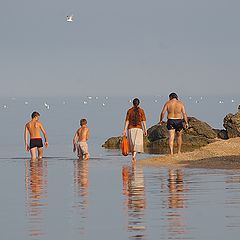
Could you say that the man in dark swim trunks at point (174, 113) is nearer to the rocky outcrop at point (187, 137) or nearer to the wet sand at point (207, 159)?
the wet sand at point (207, 159)

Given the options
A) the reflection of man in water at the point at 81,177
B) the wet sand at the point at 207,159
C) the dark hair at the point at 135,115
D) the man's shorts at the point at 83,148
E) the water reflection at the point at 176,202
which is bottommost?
the water reflection at the point at 176,202

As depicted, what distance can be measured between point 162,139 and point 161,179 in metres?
16.5

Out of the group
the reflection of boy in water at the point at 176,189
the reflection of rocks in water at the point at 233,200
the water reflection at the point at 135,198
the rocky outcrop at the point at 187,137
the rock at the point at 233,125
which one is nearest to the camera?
the water reflection at the point at 135,198

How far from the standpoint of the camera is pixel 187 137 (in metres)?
36.1

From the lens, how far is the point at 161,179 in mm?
20109

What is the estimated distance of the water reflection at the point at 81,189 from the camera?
49.2 ft

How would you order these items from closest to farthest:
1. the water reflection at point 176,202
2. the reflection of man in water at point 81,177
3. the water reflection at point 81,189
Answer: the water reflection at point 176,202
the water reflection at point 81,189
the reflection of man in water at point 81,177

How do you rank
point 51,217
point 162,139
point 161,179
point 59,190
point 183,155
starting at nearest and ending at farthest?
point 51,217 → point 59,190 → point 161,179 → point 183,155 → point 162,139

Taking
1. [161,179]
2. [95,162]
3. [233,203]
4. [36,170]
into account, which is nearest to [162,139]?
[95,162]

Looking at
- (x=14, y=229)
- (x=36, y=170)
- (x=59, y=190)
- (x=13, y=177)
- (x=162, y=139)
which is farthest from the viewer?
(x=162, y=139)

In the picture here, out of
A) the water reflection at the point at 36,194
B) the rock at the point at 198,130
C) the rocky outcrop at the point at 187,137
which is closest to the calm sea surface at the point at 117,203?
the water reflection at the point at 36,194

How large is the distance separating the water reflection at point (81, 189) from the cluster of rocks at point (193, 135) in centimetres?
954

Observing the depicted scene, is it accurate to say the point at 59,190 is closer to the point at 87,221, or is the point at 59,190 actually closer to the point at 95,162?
the point at 87,221

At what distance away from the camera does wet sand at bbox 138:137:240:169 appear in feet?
76.5
